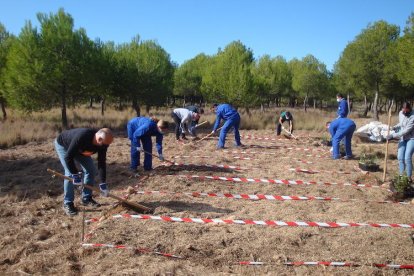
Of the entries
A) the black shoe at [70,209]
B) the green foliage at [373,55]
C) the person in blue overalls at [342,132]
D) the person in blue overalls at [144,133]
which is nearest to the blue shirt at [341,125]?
the person in blue overalls at [342,132]

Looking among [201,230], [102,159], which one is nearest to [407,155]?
[201,230]

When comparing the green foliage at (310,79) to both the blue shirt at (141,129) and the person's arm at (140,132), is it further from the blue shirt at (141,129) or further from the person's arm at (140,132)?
the person's arm at (140,132)

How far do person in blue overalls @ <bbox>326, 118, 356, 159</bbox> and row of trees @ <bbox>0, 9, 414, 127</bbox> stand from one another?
1096 centimetres

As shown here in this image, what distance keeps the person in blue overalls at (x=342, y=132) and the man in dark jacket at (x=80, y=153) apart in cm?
637

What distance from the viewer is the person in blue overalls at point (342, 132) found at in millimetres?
9055

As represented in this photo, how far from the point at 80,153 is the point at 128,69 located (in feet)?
49.6

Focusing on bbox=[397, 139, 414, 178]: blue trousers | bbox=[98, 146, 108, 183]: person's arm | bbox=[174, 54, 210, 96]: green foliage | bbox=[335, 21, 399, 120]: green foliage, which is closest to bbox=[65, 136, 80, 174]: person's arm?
bbox=[98, 146, 108, 183]: person's arm

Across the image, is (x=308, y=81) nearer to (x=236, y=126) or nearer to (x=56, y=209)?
(x=236, y=126)

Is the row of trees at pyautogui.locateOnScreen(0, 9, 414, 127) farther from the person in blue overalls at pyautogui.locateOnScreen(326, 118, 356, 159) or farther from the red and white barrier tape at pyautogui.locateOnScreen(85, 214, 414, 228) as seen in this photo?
the red and white barrier tape at pyautogui.locateOnScreen(85, 214, 414, 228)

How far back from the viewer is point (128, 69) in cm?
1945

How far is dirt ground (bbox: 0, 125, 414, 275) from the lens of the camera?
3.84 m

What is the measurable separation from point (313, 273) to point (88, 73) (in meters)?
14.3

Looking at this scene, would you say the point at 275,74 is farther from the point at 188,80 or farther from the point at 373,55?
the point at 373,55

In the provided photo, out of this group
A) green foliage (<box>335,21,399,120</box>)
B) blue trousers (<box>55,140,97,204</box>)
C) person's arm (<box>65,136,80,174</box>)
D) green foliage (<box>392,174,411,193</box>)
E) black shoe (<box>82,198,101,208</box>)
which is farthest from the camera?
green foliage (<box>335,21,399,120</box>)
